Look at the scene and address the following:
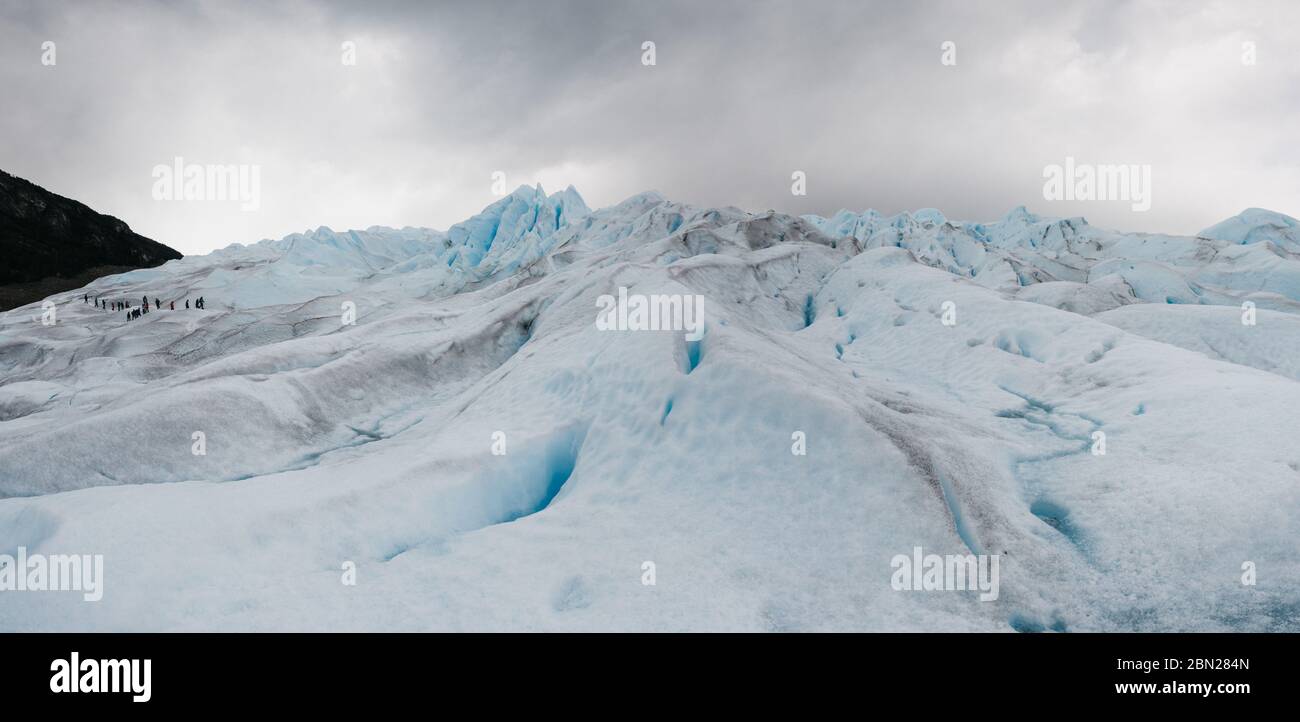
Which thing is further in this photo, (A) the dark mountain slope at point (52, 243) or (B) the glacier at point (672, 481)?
(A) the dark mountain slope at point (52, 243)

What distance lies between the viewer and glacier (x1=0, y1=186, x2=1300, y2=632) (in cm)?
617

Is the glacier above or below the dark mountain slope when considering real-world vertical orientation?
below

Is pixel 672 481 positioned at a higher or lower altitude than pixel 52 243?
lower

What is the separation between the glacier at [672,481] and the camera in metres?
6.17

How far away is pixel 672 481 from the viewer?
8.85 meters
